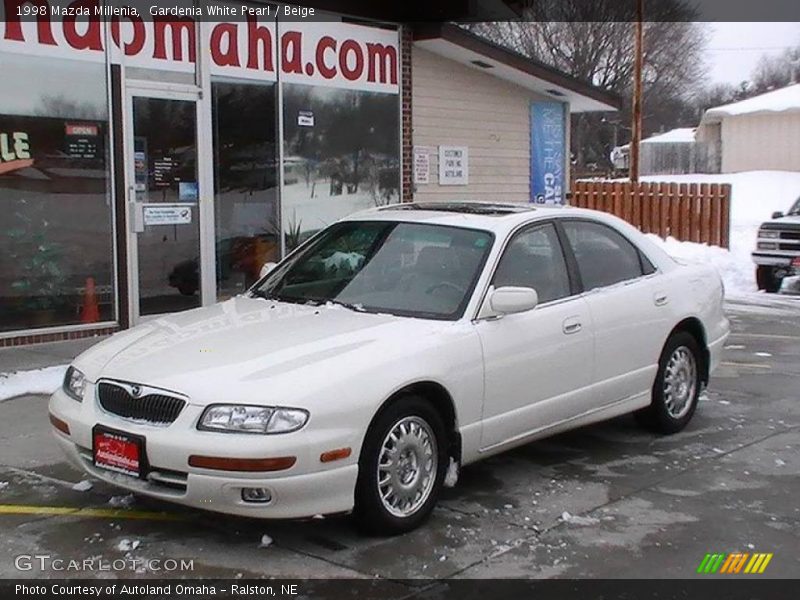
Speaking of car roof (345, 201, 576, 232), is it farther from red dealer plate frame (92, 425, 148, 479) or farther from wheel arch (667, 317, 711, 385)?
red dealer plate frame (92, 425, 148, 479)

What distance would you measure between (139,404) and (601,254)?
127 inches

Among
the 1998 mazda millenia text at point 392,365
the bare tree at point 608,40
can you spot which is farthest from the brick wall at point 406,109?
the bare tree at point 608,40

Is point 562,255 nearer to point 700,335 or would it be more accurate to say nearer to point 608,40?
point 700,335

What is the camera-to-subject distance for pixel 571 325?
598 centimetres

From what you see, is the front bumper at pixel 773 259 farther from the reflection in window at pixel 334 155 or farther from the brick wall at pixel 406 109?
the reflection in window at pixel 334 155

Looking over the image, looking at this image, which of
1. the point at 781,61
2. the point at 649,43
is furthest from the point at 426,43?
the point at 781,61

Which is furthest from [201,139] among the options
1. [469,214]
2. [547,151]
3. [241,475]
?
[241,475]

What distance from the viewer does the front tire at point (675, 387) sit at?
686 centimetres

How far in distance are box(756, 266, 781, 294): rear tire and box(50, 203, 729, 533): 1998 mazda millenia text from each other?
9770mm

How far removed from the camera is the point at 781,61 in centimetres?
7494

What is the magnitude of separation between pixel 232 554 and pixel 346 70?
9.08 m

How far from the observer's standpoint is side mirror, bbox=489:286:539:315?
17.8 feet

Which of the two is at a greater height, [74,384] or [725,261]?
[74,384]

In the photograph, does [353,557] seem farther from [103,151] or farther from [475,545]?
[103,151]
